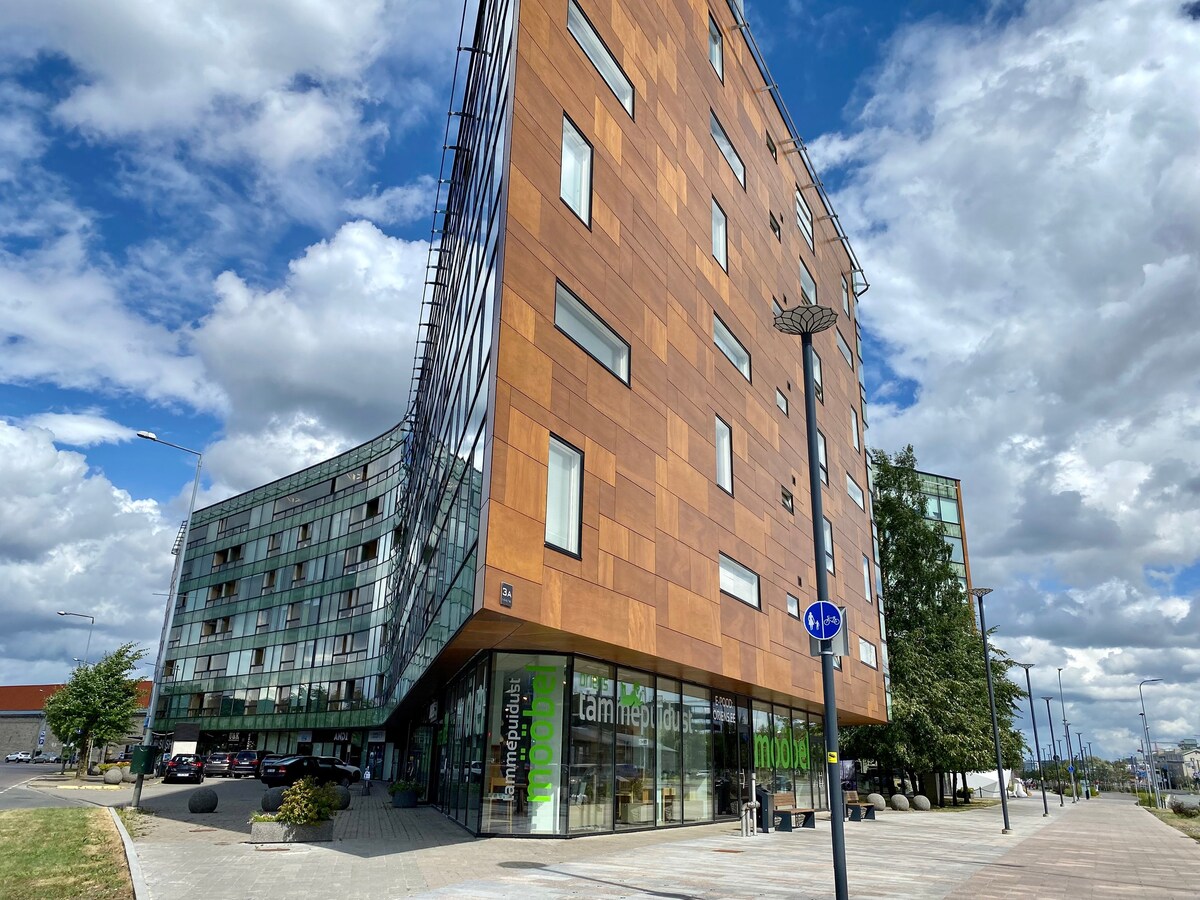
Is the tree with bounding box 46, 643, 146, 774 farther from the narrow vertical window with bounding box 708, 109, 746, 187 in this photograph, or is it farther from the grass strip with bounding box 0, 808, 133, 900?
the narrow vertical window with bounding box 708, 109, 746, 187

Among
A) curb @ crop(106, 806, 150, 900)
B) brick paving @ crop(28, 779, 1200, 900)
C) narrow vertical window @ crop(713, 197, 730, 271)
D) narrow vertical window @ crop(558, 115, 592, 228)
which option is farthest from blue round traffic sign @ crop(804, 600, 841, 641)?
narrow vertical window @ crop(713, 197, 730, 271)

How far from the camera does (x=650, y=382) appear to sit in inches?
805

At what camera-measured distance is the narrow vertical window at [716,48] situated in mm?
28359

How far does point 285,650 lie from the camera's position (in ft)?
225

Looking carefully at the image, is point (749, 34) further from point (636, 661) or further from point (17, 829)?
point (17, 829)

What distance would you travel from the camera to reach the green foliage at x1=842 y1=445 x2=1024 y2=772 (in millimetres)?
42500

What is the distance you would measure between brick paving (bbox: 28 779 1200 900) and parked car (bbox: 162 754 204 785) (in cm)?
2104

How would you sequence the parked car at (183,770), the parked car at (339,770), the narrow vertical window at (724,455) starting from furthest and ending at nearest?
the parked car at (339,770)
the parked car at (183,770)
the narrow vertical window at (724,455)

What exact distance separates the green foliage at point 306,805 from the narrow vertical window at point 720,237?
17976mm

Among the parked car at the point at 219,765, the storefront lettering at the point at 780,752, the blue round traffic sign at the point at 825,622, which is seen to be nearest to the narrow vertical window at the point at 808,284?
the storefront lettering at the point at 780,752

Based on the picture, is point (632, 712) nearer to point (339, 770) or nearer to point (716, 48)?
point (716, 48)

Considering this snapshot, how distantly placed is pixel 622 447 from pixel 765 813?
437 inches

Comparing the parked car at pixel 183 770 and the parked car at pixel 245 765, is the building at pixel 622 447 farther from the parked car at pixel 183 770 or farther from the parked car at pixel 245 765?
the parked car at pixel 245 765

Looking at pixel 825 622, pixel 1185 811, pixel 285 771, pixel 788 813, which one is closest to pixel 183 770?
pixel 285 771
